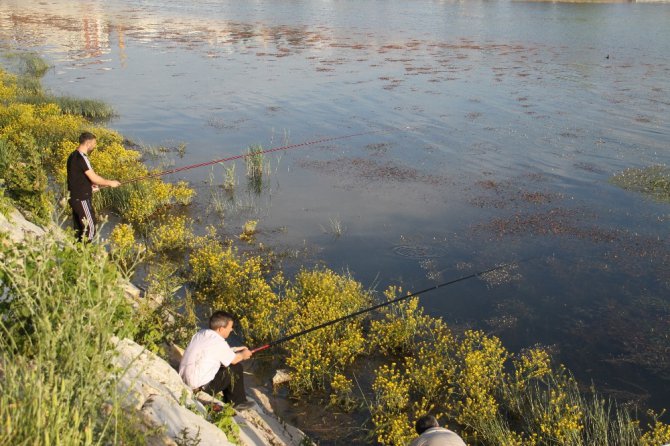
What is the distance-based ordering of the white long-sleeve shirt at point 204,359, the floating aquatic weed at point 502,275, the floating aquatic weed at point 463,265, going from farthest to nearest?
the floating aquatic weed at point 463,265 < the floating aquatic weed at point 502,275 < the white long-sleeve shirt at point 204,359

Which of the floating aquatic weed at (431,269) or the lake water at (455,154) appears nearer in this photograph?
the lake water at (455,154)

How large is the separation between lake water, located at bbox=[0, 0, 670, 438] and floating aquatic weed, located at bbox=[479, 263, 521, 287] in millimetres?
53

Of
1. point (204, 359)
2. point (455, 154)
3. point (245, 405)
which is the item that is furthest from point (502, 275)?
point (455, 154)

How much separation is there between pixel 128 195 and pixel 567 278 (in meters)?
9.38

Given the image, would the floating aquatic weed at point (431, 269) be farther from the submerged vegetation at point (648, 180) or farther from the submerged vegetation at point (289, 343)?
the submerged vegetation at point (648, 180)

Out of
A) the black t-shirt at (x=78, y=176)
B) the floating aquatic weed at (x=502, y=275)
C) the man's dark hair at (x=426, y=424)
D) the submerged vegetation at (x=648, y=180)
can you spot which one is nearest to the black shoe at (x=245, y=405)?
the man's dark hair at (x=426, y=424)

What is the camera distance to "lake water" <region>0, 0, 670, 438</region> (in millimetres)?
10289

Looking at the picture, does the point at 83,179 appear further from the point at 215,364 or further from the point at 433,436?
the point at 433,436

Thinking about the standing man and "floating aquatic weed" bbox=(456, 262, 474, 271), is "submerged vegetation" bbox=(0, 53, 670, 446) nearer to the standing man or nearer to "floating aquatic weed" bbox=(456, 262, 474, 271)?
the standing man

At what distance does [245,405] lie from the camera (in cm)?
693

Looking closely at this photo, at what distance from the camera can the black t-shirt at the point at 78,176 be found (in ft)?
29.9

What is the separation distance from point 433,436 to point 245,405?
2367 millimetres

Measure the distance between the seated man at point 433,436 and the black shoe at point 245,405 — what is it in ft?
6.82

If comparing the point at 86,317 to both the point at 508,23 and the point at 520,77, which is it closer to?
the point at 520,77
